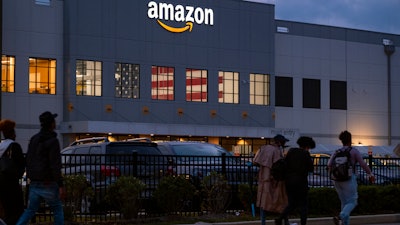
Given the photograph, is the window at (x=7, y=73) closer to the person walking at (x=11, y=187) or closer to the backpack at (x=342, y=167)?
the backpack at (x=342, y=167)

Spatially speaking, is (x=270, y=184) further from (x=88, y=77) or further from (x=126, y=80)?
(x=126, y=80)

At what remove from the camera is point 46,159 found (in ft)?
37.2

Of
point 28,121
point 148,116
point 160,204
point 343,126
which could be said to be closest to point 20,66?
point 28,121

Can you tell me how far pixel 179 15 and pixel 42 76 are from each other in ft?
33.2

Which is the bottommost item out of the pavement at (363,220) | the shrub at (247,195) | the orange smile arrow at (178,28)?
the pavement at (363,220)

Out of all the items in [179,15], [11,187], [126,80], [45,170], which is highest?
[179,15]

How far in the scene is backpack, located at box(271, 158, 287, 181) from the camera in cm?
1460

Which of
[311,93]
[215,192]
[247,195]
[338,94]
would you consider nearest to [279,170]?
[215,192]

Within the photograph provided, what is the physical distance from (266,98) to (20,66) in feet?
58.6

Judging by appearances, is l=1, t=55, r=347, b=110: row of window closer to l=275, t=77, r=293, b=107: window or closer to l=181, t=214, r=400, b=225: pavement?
l=275, t=77, r=293, b=107: window

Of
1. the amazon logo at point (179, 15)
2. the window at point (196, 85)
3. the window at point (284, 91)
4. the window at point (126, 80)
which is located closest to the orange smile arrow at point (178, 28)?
the amazon logo at point (179, 15)

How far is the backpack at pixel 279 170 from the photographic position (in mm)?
14602

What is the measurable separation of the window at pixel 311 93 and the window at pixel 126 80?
14104 millimetres

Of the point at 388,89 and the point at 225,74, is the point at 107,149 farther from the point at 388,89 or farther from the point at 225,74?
the point at 388,89
